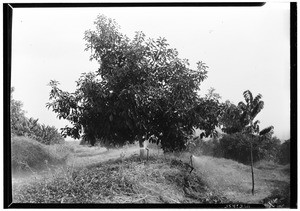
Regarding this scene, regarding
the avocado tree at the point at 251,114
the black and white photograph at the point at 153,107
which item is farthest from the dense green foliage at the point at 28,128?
the avocado tree at the point at 251,114

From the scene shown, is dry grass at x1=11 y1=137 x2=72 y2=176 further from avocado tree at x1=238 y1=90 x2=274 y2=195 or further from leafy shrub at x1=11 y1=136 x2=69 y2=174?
avocado tree at x1=238 y1=90 x2=274 y2=195

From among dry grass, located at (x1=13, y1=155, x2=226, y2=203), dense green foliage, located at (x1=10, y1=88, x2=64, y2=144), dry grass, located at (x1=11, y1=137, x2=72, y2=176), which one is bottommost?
dry grass, located at (x1=13, y1=155, x2=226, y2=203)

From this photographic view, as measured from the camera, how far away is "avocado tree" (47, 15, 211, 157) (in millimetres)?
7445

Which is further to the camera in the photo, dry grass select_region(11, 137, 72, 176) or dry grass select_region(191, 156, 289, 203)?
dry grass select_region(11, 137, 72, 176)

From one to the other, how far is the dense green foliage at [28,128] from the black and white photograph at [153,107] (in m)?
0.02

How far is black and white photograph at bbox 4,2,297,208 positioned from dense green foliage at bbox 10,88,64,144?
2 cm

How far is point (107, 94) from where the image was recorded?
24.5ft

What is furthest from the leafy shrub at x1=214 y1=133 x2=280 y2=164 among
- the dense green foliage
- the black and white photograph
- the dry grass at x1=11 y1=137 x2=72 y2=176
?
the dense green foliage

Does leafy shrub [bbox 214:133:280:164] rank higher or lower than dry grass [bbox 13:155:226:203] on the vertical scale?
higher

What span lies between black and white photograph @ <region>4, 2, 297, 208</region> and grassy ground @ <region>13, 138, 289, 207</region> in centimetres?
2

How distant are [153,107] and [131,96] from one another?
486mm

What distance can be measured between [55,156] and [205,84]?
3299 millimetres

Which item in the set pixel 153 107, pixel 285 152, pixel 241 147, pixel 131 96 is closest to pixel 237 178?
pixel 241 147

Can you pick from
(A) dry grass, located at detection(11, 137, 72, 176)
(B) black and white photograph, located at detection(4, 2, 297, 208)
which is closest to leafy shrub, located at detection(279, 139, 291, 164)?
(B) black and white photograph, located at detection(4, 2, 297, 208)
